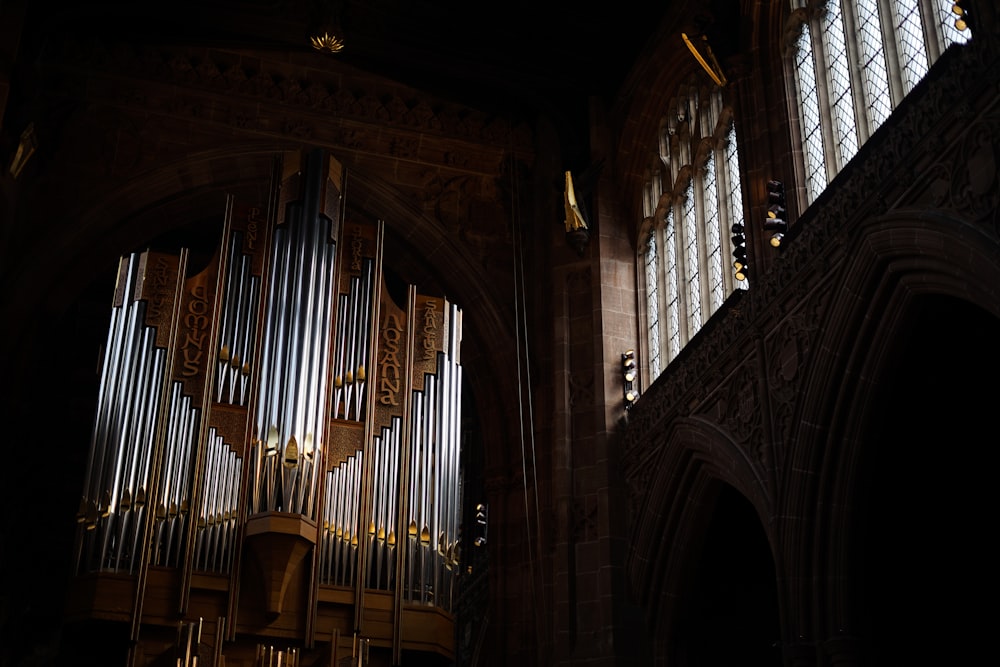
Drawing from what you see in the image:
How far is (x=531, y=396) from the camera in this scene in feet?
54.8

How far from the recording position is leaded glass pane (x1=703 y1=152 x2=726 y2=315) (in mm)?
14516

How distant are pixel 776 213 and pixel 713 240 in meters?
2.44

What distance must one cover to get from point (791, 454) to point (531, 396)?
19.3 ft

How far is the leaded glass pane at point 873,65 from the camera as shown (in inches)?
458

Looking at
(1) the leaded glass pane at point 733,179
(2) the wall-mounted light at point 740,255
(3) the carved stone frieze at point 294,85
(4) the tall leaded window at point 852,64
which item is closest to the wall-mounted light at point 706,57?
(1) the leaded glass pane at point 733,179

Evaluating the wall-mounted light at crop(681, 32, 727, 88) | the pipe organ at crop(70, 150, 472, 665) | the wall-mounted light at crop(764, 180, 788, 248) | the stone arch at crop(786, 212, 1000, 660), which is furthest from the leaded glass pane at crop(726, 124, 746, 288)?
the pipe organ at crop(70, 150, 472, 665)

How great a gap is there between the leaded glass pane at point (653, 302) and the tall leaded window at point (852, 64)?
3628 mm

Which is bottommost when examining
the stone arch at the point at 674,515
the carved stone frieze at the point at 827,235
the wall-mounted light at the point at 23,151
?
the stone arch at the point at 674,515

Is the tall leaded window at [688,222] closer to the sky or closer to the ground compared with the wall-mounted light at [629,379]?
closer to the sky

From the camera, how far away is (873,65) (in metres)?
11.9

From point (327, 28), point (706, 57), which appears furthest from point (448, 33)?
point (706, 57)

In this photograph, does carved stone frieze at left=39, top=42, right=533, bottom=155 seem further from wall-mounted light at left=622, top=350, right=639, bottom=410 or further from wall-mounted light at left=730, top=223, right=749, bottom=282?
wall-mounted light at left=730, top=223, right=749, bottom=282

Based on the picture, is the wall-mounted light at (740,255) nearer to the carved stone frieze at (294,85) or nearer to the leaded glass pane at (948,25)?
the leaded glass pane at (948,25)

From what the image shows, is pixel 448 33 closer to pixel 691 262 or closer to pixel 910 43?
pixel 691 262
